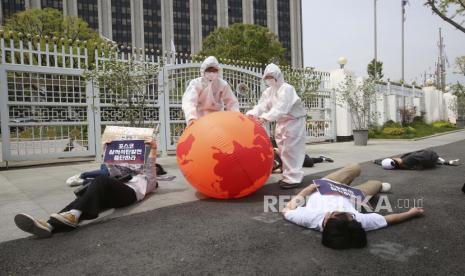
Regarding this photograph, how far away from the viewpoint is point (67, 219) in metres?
3.36

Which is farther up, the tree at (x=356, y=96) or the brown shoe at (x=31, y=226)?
the tree at (x=356, y=96)

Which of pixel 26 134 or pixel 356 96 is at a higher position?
pixel 356 96

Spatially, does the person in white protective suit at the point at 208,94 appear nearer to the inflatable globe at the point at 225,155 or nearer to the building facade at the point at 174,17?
the inflatable globe at the point at 225,155

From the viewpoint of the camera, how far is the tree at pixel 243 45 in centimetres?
4294

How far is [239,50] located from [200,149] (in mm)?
40357

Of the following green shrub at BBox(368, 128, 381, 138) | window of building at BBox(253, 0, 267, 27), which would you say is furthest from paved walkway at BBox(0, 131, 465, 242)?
window of building at BBox(253, 0, 267, 27)

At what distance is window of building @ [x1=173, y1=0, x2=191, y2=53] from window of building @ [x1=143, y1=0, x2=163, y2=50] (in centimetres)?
328

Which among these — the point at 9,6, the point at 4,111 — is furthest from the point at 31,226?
the point at 9,6

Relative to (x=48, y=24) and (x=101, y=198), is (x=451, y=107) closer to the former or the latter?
(x=101, y=198)

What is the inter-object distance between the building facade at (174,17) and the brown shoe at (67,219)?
215 ft

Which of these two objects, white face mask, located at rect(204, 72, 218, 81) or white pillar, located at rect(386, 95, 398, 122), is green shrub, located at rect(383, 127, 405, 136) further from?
white face mask, located at rect(204, 72, 218, 81)

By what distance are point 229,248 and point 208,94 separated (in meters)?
2.94

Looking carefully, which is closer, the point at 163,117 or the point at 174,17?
the point at 163,117

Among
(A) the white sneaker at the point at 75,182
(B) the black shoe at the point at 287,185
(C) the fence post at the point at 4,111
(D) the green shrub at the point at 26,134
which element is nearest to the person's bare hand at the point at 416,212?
(B) the black shoe at the point at 287,185
